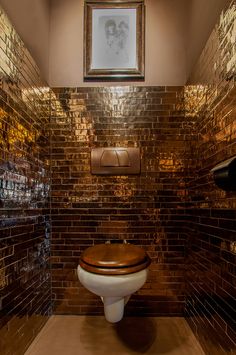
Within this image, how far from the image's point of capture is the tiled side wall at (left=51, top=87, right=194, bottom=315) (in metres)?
2.28

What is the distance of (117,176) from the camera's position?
91.0 inches

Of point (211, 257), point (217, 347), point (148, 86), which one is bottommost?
point (217, 347)

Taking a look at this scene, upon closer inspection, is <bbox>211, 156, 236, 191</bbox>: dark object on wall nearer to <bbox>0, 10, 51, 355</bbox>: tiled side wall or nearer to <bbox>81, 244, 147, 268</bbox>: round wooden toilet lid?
<bbox>81, 244, 147, 268</bbox>: round wooden toilet lid

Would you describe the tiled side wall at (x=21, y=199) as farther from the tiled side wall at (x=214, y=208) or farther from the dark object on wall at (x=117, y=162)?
the tiled side wall at (x=214, y=208)

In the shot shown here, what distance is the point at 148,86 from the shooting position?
7.77 ft

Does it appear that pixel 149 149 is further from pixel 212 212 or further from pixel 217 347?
pixel 217 347

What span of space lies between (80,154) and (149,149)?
552 millimetres

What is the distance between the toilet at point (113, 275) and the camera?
1.52 metres

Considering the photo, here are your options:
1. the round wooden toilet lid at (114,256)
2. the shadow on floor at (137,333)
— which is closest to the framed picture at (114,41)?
the round wooden toilet lid at (114,256)

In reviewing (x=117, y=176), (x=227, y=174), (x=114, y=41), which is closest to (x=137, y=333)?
(x=117, y=176)

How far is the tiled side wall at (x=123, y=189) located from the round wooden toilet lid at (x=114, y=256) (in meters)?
0.49

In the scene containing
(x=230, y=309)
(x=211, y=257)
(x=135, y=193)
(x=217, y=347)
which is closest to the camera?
(x=230, y=309)

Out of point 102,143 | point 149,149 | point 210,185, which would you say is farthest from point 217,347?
point 102,143

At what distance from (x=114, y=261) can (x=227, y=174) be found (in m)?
0.76
